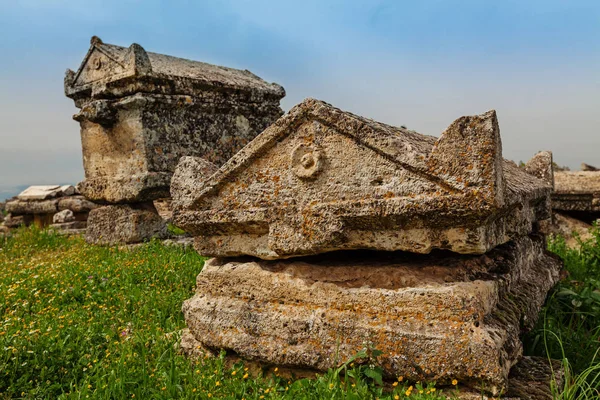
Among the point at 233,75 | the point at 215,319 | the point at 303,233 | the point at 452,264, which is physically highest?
the point at 233,75

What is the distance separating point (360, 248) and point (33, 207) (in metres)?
12.6

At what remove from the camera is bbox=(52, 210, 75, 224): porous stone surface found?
39.7ft

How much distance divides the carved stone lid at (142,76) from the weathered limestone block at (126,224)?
1.61 m

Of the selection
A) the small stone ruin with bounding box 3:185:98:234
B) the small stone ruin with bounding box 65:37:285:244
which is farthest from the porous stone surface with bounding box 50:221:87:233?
the small stone ruin with bounding box 65:37:285:244

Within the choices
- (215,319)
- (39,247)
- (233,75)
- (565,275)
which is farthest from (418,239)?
(39,247)

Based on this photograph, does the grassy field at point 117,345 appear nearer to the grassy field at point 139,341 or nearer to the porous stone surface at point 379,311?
the grassy field at point 139,341

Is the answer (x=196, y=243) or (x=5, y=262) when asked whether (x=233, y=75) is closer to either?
(x=5, y=262)

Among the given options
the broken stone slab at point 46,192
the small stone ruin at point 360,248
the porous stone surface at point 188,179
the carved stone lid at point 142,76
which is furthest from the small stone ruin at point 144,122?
the broken stone slab at point 46,192

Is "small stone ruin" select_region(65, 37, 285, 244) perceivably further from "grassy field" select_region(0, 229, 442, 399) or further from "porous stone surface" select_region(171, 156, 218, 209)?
"porous stone surface" select_region(171, 156, 218, 209)

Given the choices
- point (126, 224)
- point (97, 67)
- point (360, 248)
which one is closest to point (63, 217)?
point (126, 224)

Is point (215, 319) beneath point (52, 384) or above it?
above

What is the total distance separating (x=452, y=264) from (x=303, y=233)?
825 millimetres

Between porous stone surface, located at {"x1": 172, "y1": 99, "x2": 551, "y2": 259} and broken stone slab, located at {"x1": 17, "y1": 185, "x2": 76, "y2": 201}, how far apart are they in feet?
37.4

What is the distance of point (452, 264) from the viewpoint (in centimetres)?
278
